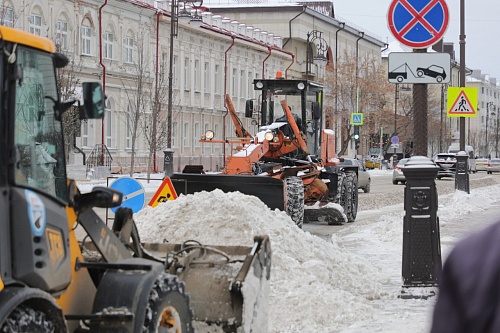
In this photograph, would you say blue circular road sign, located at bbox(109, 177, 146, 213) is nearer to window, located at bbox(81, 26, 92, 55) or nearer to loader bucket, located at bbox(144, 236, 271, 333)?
loader bucket, located at bbox(144, 236, 271, 333)

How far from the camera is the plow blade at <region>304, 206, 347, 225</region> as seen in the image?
20.2 metres

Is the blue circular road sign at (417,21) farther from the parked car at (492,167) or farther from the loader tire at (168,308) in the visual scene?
the parked car at (492,167)

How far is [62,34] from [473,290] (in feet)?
130

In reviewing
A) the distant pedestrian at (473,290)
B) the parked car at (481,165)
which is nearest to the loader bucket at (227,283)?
the distant pedestrian at (473,290)

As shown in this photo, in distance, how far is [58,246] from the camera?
531 cm

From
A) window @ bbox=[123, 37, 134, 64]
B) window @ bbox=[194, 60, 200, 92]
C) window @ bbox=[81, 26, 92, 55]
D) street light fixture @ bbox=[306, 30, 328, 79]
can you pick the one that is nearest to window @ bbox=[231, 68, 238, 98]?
street light fixture @ bbox=[306, 30, 328, 79]

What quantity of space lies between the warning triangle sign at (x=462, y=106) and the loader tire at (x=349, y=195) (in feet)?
22.6

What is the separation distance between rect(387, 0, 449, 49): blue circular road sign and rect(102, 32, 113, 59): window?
34384mm

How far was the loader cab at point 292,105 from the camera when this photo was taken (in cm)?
2084

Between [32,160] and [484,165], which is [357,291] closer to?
[32,160]

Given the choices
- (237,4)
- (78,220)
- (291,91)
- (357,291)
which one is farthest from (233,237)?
(237,4)

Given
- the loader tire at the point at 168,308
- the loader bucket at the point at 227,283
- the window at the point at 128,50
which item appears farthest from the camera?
the window at the point at 128,50

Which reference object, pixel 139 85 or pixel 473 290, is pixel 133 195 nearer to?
pixel 473 290

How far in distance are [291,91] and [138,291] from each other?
1557 centimetres
